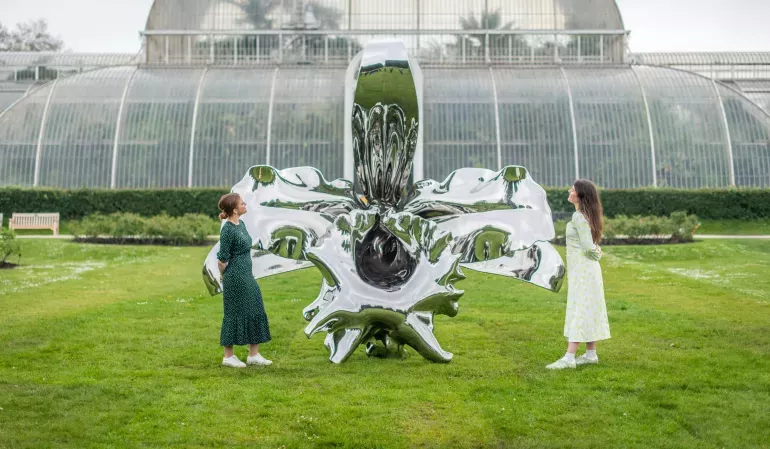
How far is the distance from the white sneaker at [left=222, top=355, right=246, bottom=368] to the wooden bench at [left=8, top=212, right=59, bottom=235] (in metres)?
21.4

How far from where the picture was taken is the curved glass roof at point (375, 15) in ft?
125

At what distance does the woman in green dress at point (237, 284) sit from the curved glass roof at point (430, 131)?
79.0 ft

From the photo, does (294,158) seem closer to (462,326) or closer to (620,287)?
(620,287)

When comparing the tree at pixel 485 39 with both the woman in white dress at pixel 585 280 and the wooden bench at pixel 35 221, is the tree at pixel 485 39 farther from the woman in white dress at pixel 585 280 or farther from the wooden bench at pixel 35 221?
the woman in white dress at pixel 585 280

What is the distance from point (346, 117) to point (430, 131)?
128 inches

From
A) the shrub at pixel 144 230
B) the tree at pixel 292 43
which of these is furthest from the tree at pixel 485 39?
the shrub at pixel 144 230

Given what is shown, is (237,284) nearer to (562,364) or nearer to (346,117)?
(562,364)

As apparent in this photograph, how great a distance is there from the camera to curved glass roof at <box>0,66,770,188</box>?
32.0m

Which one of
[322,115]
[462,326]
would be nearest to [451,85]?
[322,115]

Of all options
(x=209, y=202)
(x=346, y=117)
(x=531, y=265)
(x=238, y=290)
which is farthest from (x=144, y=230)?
(x=531, y=265)

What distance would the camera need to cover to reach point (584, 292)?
8.34 metres

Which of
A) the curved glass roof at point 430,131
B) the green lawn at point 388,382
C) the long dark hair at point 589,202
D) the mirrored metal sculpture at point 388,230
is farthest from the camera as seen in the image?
the curved glass roof at point 430,131

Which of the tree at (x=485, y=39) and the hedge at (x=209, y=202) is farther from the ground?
the tree at (x=485, y=39)

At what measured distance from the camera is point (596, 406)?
666 centimetres
